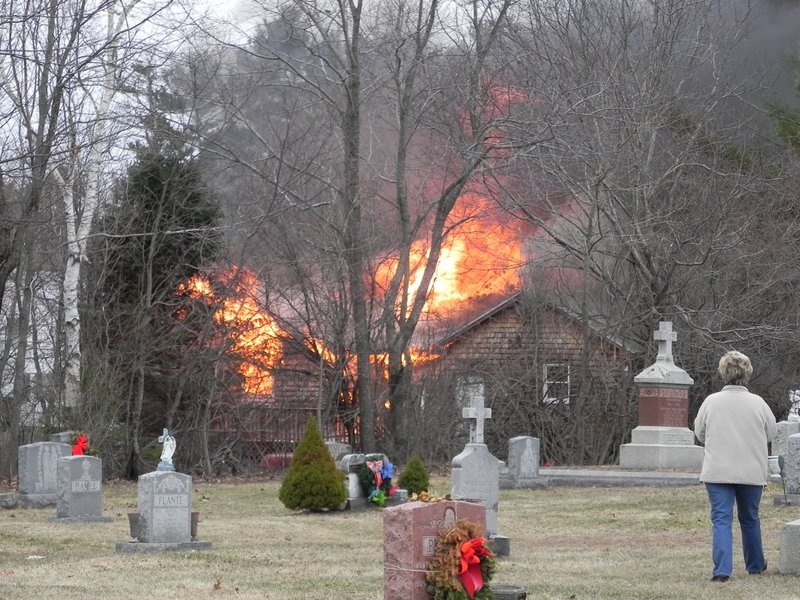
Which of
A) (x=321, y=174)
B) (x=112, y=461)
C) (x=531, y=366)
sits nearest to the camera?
(x=112, y=461)

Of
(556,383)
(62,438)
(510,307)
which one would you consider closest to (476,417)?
(62,438)

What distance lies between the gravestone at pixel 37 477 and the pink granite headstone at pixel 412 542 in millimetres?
14001

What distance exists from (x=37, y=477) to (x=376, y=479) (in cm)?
571

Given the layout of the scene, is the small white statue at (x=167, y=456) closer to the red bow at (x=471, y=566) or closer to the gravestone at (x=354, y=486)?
Result: the gravestone at (x=354, y=486)

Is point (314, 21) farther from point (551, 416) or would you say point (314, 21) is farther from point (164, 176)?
point (551, 416)

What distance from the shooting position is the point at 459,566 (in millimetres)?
8562

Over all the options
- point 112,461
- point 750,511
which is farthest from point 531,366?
point 750,511

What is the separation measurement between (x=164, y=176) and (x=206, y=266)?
229 centimetres

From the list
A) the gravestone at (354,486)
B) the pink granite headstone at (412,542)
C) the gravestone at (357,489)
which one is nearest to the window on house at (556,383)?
the gravestone at (357,489)

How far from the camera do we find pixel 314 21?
30594 mm

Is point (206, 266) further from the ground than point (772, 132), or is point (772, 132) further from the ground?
point (772, 132)

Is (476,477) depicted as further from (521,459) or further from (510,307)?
(510,307)

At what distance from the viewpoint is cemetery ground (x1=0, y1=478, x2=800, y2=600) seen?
424 inches

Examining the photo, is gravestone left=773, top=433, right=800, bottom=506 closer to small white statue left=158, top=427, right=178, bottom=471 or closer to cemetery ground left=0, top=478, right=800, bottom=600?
cemetery ground left=0, top=478, right=800, bottom=600
